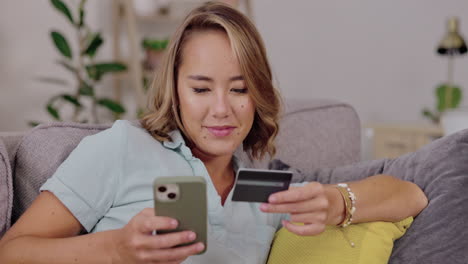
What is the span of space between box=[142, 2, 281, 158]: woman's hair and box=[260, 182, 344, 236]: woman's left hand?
0.32 meters

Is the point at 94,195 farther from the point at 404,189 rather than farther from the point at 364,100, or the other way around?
the point at 364,100

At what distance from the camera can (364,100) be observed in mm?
4387

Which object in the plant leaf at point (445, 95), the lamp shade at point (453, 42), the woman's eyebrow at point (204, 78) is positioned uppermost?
the woman's eyebrow at point (204, 78)

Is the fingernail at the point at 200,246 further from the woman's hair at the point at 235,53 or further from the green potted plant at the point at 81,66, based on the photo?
the green potted plant at the point at 81,66

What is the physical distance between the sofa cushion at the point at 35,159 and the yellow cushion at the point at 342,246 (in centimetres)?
48

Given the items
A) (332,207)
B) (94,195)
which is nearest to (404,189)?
(332,207)

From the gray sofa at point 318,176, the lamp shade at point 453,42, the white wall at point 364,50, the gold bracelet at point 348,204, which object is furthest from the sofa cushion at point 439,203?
the white wall at point 364,50

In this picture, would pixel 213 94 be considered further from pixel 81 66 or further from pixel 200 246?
pixel 81 66

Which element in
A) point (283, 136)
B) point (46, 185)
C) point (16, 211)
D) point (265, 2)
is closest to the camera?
point (46, 185)

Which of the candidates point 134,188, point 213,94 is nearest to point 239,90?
point 213,94

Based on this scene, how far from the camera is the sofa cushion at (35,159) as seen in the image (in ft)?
4.09

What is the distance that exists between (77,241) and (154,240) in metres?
0.20

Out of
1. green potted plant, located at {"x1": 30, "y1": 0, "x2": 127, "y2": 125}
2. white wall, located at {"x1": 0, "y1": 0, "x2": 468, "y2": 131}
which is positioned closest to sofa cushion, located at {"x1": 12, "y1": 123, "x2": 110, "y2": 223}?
green potted plant, located at {"x1": 30, "y1": 0, "x2": 127, "y2": 125}

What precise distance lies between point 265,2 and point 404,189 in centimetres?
300
